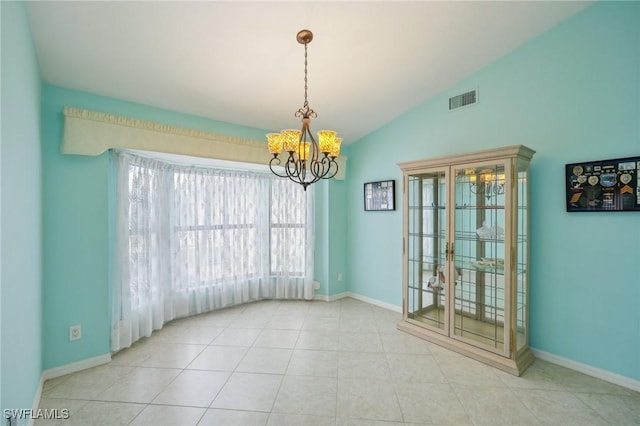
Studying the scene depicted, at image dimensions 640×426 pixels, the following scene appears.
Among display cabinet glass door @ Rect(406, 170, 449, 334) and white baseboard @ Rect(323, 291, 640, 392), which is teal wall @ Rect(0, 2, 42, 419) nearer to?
display cabinet glass door @ Rect(406, 170, 449, 334)

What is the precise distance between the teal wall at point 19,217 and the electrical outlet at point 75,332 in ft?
0.80

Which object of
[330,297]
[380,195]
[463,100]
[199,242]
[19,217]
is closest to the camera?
[19,217]

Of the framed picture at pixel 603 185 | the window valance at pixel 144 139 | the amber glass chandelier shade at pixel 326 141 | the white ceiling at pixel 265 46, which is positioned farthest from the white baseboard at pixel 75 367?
the framed picture at pixel 603 185

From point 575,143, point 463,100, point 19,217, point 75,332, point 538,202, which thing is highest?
point 463,100

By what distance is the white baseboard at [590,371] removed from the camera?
2078 millimetres

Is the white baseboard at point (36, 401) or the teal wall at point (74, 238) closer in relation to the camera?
the white baseboard at point (36, 401)

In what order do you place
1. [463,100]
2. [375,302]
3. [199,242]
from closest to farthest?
[463,100] < [199,242] < [375,302]

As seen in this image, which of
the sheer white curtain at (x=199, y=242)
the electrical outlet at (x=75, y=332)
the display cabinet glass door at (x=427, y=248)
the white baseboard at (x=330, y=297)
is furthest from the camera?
the white baseboard at (x=330, y=297)

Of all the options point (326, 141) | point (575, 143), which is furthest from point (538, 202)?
point (326, 141)

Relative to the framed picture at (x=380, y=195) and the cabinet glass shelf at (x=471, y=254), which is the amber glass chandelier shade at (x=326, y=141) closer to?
the cabinet glass shelf at (x=471, y=254)

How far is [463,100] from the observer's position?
3021 mm

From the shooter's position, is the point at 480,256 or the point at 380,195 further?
the point at 380,195

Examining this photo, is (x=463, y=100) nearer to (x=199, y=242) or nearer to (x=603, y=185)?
(x=603, y=185)

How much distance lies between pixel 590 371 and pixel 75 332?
445 cm
